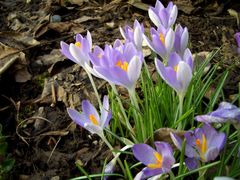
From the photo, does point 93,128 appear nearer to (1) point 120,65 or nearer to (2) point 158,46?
(1) point 120,65

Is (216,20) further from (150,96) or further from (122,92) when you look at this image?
(150,96)

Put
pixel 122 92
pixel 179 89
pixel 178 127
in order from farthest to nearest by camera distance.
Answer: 1. pixel 122 92
2. pixel 178 127
3. pixel 179 89

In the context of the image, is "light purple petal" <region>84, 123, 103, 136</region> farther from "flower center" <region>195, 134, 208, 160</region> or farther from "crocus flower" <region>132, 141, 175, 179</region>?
"flower center" <region>195, 134, 208, 160</region>

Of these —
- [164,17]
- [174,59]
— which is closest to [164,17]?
[164,17]

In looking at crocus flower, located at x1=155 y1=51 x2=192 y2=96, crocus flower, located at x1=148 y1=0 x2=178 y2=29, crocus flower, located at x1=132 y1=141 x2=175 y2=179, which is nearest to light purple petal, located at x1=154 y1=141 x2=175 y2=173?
crocus flower, located at x1=132 y1=141 x2=175 y2=179

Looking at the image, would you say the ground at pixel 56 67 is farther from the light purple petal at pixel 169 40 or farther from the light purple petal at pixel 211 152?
the light purple petal at pixel 211 152

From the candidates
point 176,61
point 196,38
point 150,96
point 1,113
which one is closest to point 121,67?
point 176,61
